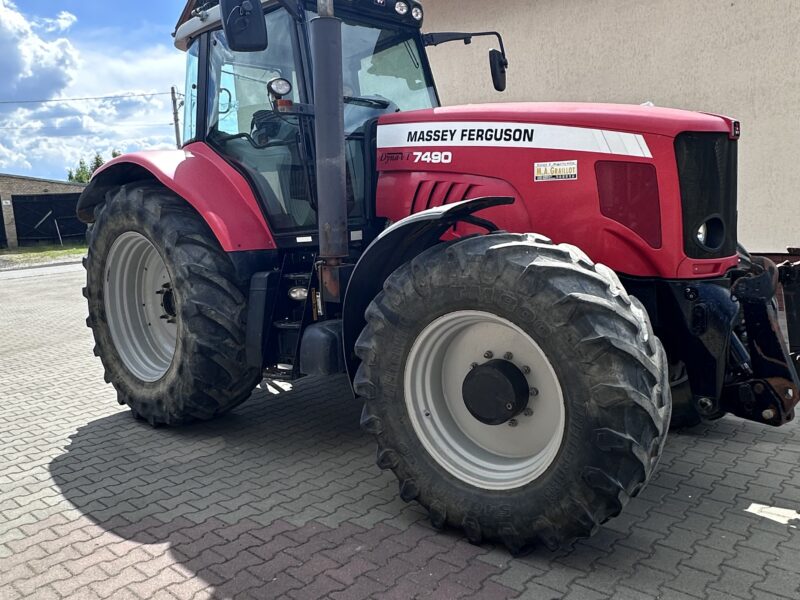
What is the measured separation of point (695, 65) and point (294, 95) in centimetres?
642

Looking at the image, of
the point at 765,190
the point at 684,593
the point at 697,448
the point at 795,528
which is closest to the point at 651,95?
the point at 765,190

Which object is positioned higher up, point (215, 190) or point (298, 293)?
point (215, 190)

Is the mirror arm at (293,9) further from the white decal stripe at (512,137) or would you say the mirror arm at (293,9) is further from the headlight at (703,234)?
the headlight at (703,234)

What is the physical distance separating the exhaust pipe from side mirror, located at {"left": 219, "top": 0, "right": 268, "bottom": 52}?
31 cm

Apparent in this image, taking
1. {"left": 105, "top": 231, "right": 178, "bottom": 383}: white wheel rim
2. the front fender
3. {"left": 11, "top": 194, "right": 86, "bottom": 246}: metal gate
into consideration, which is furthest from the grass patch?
the front fender

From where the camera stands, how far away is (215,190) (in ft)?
14.3

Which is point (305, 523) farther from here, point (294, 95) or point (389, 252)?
point (294, 95)

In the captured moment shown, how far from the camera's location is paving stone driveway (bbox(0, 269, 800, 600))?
2.77 m

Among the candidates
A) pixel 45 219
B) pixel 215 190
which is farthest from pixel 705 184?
pixel 45 219

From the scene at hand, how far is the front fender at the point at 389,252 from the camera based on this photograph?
3160 mm

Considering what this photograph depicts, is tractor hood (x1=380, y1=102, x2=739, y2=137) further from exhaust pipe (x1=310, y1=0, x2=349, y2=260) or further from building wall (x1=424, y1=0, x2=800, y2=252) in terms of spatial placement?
building wall (x1=424, y1=0, x2=800, y2=252)

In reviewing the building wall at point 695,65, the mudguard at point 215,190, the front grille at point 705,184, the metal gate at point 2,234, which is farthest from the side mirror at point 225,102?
the metal gate at point 2,234

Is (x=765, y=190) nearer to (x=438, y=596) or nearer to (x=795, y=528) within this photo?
(x=795, y=528)

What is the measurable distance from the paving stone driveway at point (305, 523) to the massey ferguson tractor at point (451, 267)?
0.22m
